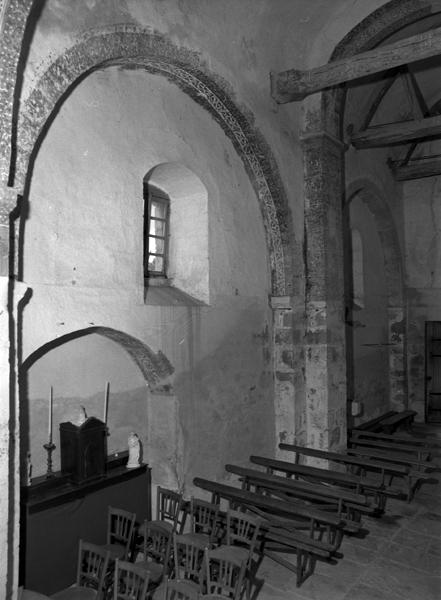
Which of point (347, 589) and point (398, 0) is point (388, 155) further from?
point (347, 589)

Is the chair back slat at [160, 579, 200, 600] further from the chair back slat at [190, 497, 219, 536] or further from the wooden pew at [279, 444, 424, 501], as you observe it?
the wooden pew at [279, 444, 424, 501]

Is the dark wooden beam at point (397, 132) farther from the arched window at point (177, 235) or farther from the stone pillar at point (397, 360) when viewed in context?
the arched window at point (177, 235)

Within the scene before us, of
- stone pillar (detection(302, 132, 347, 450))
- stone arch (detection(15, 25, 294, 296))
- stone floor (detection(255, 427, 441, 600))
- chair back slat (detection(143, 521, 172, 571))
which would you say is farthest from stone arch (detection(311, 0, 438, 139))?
chair back slat (detection(143, 521, 172, 571))

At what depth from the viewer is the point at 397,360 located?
39.8 ft

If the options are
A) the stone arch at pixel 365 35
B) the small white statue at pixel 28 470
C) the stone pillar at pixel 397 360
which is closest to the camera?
the small white statue at pixel 28 470

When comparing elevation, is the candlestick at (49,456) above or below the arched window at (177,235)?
below

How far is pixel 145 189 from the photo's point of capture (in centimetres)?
659

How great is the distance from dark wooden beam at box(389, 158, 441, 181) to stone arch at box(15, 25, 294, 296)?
5396 mm

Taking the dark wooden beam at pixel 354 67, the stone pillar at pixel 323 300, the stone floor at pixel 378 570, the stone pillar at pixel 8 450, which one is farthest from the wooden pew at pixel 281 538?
the dark wooden beam at pixel 354 67

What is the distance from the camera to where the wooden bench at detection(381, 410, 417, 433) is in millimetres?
10508

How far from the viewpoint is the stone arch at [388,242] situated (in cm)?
1148

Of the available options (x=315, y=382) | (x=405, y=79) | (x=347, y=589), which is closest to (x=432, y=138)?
(x=405, y=79)

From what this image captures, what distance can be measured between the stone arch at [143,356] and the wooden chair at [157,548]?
160 centimetres

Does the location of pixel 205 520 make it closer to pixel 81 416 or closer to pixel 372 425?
pixel 81 416
